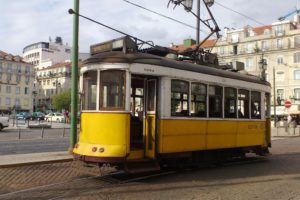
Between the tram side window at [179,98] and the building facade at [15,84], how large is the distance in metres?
99.0

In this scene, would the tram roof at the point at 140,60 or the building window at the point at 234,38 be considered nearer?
the tram roof at the point at 140,60

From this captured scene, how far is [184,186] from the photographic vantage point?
938cm

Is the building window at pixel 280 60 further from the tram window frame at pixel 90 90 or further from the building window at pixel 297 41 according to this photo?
the tram window frame at pixel 90 90

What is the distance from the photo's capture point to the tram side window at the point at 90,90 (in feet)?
33.5

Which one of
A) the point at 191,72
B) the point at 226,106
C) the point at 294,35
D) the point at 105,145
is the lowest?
the point at 105,145

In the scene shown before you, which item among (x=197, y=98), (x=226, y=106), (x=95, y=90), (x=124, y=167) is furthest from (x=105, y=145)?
(x=226, y=106)

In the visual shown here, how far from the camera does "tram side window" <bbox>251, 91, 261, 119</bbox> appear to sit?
1405 cm

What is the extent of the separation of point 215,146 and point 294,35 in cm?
7154

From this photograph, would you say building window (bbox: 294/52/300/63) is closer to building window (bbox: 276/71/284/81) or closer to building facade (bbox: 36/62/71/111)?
building window (bbox: 276/71/284/81)

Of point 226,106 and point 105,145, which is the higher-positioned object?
point 226,106

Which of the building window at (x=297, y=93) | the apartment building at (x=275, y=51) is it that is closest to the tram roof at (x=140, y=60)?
the apartment building at (x=275, y=51)

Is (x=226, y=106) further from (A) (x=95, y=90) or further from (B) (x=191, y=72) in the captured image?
(A) (x=95, y=90)

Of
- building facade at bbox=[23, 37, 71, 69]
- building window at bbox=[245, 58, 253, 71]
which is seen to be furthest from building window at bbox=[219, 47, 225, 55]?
building facade at bbox=[23, 37, 71, 69]

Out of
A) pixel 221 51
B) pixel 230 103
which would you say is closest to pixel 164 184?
pixel 230 103
